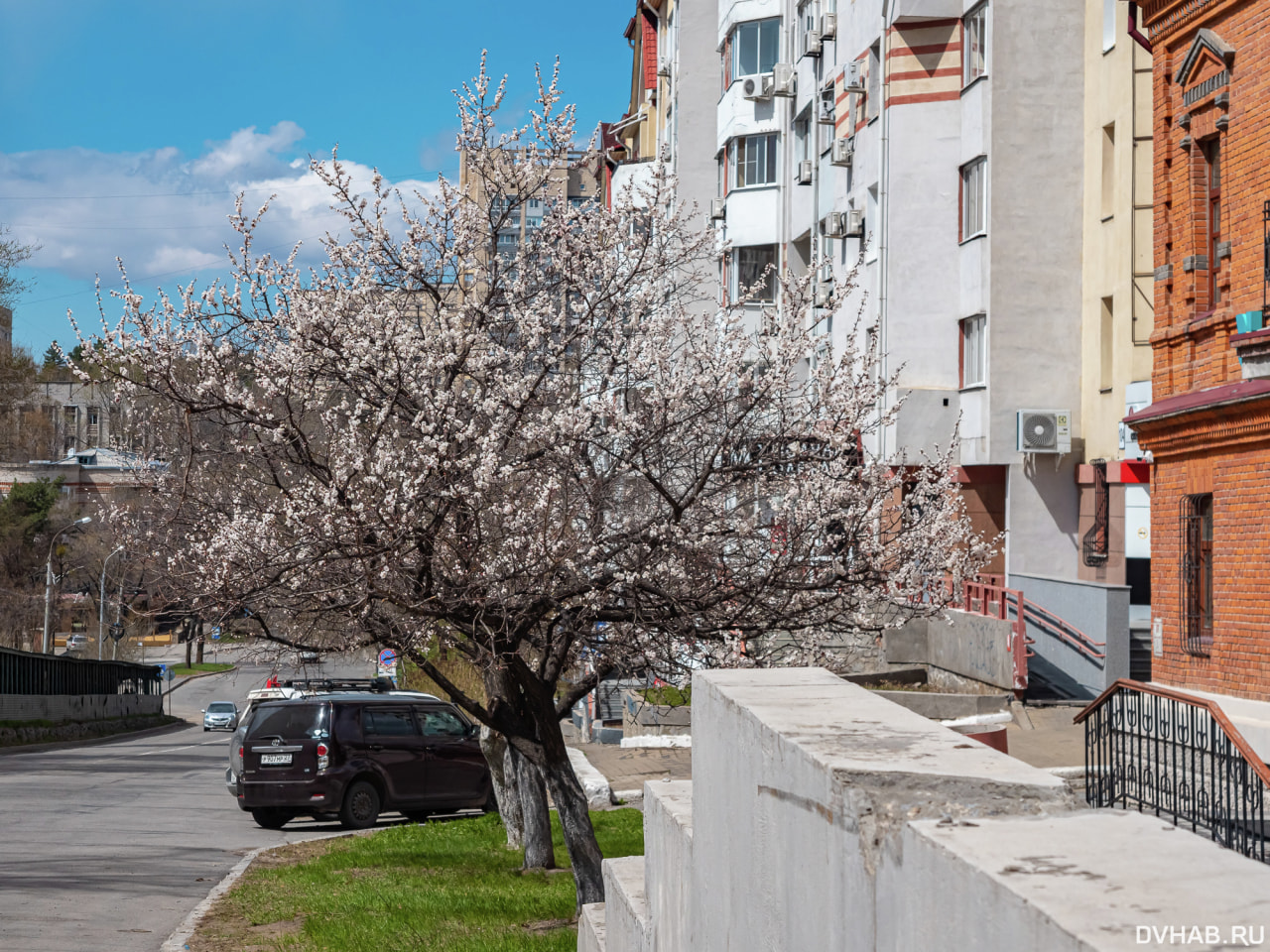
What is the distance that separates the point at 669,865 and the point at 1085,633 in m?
18.8

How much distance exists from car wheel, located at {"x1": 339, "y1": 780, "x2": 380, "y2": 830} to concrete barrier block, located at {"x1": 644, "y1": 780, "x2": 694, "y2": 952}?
43.6 ft

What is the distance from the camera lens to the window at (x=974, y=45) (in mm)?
26719

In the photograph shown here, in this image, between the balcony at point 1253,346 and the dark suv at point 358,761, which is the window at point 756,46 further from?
the balcony at point 1253,346

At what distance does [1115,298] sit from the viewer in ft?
82.5

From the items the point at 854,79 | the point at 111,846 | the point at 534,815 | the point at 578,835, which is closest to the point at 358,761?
the point at 111,846

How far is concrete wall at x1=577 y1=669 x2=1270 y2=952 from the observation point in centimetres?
178

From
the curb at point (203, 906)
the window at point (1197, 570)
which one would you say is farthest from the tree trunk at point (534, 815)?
the window at point (1197, 570)

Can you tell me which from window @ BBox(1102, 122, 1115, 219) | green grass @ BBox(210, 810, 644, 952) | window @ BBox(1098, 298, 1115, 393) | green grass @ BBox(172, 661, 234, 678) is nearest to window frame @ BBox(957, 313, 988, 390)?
window @ BBox(1098, 298, 1115, 393)

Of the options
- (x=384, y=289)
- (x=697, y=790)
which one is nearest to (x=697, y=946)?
(x=697, y=790)

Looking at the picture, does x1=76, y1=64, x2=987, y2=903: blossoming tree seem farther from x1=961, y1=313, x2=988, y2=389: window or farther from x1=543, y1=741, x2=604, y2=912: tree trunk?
x1=961, y1=313, x2=988, y2=389: window

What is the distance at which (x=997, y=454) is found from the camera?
1038 inches

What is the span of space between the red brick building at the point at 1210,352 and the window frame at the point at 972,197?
32.3 ft

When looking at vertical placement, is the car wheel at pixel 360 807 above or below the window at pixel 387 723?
below

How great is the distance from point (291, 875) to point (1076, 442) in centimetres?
1941
